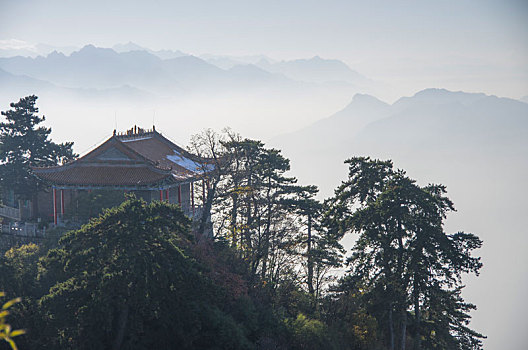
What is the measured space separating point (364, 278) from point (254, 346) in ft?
26.1

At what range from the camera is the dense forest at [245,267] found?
54.5 feet

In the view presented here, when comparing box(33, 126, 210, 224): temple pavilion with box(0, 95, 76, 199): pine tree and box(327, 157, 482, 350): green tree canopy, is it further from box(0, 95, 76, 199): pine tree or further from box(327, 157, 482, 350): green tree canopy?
box(327, 157, 482, 350): green tree canopy

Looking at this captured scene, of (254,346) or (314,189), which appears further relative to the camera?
(314,189)

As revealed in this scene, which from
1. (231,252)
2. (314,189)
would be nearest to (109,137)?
(231,252)

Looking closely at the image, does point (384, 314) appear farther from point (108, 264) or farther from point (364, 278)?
point (108, 264)

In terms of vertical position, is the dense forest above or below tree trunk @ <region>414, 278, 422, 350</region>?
above

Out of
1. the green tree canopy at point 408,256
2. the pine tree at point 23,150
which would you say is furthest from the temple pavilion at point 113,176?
the green tree canopy at point 408,256

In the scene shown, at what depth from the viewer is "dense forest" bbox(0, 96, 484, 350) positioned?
16.6m

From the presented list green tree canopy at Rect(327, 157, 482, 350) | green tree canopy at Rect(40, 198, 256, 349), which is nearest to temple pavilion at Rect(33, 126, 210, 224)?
green tree canopy at Rect(327, 157, 482, 350)

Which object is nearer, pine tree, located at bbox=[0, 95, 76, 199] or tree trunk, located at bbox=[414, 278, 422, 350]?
tree trunk, located at bbox=[414, 278, 422, 350]

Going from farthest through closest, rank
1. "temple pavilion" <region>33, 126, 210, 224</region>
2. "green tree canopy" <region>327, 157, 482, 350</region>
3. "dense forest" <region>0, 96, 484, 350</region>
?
"temple pavilion" <region>33, 126, 210, 224</region>, "green tree canopy" <region>327, 157, 482, 350</region>, "dense forest" <region>0, 96, 484, 350</region>

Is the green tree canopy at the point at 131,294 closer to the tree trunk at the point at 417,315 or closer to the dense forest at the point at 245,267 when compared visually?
the dense forest at the point at 245,267

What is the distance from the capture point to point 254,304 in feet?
72.1

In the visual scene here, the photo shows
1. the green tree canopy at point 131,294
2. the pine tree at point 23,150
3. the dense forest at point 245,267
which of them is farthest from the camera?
the pine tree at point 23,150
